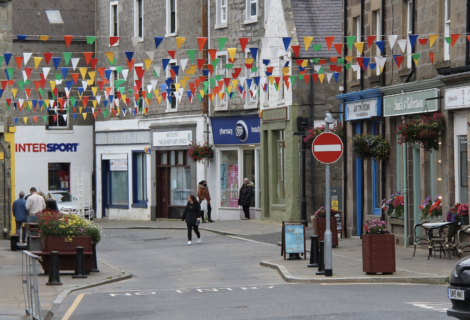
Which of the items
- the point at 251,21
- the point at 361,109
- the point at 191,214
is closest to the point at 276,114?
the point at 251,21

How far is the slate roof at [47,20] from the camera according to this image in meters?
43.5

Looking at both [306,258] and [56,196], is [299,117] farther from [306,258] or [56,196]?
[56,196]

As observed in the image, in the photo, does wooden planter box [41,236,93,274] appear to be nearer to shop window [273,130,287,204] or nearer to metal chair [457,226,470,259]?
metal chair [457,226,470,259]

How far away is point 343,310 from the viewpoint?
38.6 ft

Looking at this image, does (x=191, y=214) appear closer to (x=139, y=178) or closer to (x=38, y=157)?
(x=139, y=178)

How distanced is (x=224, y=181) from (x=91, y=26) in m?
14.0

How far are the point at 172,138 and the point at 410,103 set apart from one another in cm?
1905

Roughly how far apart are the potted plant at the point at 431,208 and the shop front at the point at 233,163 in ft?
44.4

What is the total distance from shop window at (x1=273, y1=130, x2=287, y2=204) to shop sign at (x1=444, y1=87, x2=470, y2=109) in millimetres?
12544

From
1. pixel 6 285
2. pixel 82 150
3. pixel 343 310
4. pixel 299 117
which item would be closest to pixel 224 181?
pixel 299 117

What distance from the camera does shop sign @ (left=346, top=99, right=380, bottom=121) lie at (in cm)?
2448

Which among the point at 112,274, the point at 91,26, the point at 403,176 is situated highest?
the point at 91,26

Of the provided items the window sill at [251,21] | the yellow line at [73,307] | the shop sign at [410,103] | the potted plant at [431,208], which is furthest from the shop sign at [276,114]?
the yellow line at [73,307]

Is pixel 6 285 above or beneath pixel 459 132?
beneath
